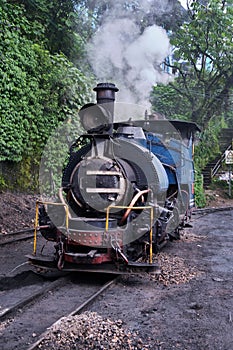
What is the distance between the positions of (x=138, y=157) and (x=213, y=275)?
7.45 ft

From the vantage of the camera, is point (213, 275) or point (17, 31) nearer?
point (213, 275)

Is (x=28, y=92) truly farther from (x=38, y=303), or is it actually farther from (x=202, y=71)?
(x=202, y=71)

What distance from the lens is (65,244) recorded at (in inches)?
226

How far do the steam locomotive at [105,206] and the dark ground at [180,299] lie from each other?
0.45m

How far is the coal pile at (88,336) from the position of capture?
361cm

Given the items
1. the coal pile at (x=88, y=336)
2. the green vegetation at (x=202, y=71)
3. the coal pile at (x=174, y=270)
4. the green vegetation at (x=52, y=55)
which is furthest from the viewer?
the green vegetation at (x=202, y=71)

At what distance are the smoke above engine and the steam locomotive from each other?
593 cm

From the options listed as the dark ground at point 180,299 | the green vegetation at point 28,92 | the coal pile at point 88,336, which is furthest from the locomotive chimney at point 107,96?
the green vegetation at point 28,92

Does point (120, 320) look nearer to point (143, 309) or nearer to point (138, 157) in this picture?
point (143, 309)

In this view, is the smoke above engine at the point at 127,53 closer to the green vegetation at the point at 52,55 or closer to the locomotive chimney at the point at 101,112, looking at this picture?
the green vegetation at the point at 52,55

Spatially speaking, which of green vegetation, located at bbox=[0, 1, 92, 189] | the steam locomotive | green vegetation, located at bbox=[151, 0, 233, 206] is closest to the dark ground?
the steam locomotive

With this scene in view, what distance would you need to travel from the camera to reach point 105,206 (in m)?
6.04

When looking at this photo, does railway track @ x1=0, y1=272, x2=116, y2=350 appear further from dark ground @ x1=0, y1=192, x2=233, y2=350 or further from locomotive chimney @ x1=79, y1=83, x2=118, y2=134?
locomotive chimney @ x1=79, y1=83, x2=118, y2=134

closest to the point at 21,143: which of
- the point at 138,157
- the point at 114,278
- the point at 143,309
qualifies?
the point at 138,157
